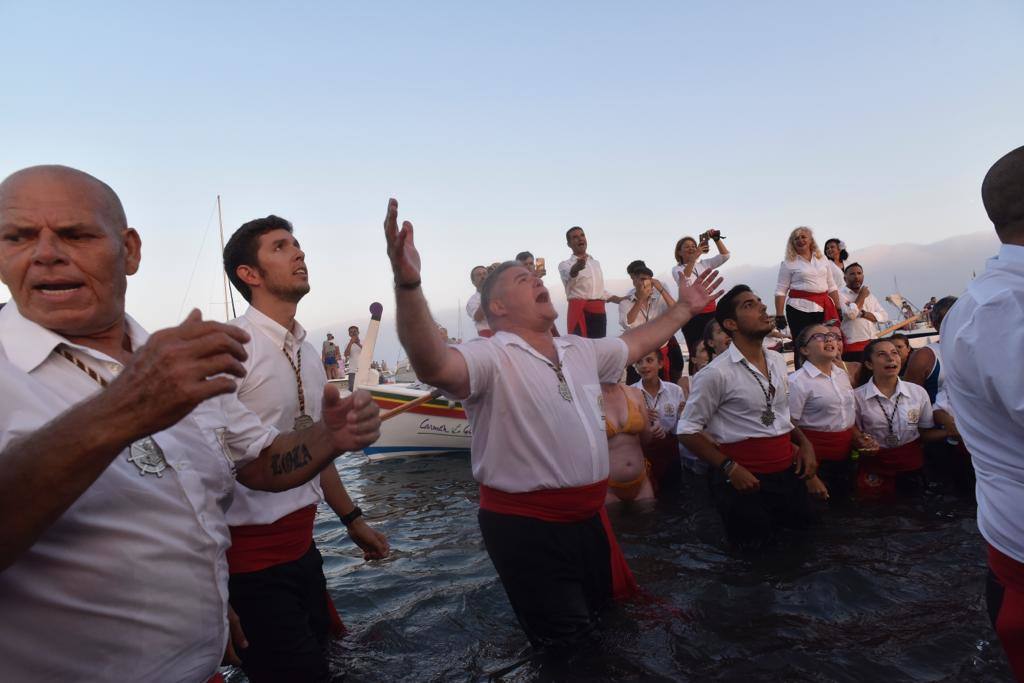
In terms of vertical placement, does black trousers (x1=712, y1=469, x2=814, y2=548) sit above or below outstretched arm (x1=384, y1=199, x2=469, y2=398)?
below

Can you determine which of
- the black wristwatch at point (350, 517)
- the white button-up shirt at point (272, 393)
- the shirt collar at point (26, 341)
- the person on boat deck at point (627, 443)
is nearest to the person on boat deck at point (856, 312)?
the person on boat deck at point (627, 443)

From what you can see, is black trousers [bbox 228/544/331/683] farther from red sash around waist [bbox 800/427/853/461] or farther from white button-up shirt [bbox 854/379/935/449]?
white button-up shirt [bbox 854/379/935/449]

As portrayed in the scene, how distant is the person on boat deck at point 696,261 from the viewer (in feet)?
27.7

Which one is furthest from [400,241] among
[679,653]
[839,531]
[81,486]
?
[839,531]

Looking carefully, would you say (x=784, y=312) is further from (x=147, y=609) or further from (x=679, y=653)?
(x=147, y=609)

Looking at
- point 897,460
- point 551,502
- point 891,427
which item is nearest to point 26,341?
point 551,502

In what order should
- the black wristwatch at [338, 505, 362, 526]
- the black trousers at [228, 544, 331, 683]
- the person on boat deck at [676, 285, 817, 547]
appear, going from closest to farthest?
1. the black trousers at [228, 544, 331, 683]
2. the black wristwatch at [338, 505, 362, 526]
3. the person on boat deck at [676, 285, 817, 547]

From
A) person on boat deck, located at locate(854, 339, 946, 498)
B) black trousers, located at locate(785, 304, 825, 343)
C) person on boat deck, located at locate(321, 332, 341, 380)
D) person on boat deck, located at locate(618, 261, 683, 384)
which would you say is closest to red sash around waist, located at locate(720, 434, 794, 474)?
person on boat deck, located at locate(854, 339, 946, 498)

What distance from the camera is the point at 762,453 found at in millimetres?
5070

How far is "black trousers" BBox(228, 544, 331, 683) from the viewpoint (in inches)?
115

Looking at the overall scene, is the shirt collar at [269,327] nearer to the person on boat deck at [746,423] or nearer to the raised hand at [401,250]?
the raised hand at [401,250]

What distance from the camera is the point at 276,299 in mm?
3463

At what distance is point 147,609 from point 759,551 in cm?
465

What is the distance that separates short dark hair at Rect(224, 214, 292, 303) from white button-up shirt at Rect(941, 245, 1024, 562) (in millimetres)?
3239
